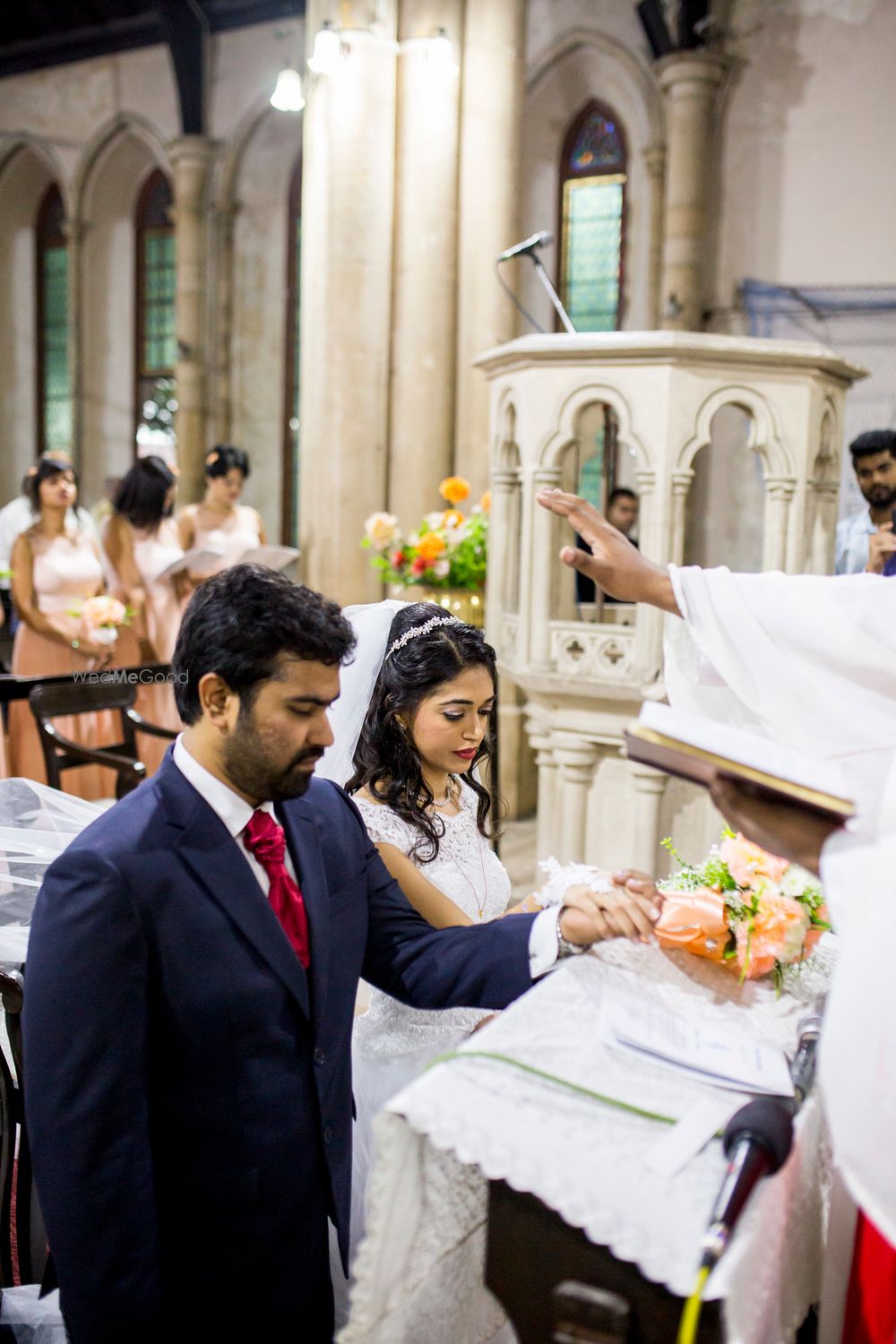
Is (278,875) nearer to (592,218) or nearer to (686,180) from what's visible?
(686,180)

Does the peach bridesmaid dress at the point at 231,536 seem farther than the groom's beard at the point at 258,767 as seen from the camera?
Yes

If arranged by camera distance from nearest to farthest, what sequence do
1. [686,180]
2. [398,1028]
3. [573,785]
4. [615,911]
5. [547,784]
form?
1. [615,911]
2. [398,1028]
3. [573,785]
4. [547,784]
5. [686,180]

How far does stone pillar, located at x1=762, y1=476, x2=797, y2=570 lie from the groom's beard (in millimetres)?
3591

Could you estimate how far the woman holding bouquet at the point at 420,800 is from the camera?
248 cm

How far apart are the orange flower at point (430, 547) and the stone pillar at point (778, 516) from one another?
1.53 meters

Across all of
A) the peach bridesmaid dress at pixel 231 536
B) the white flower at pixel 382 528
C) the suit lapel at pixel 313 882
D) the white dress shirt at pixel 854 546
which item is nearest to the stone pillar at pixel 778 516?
the white dress shirt at pixel 854 546

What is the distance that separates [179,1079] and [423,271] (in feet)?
18.8

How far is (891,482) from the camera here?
A: 4.95 metres

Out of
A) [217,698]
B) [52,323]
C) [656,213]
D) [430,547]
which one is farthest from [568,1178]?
[52,323]

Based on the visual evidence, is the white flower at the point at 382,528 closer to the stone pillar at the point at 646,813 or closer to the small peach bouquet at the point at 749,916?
the stone pillar at the point at 646,813

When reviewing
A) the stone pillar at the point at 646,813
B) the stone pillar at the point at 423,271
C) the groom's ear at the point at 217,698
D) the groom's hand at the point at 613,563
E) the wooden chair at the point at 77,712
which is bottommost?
the stone pillar at the point at 646,813

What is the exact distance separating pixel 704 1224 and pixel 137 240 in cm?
1265

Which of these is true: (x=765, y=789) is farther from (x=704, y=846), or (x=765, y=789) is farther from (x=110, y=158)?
(x=110, y=158)

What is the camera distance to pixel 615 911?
1.74 meters
